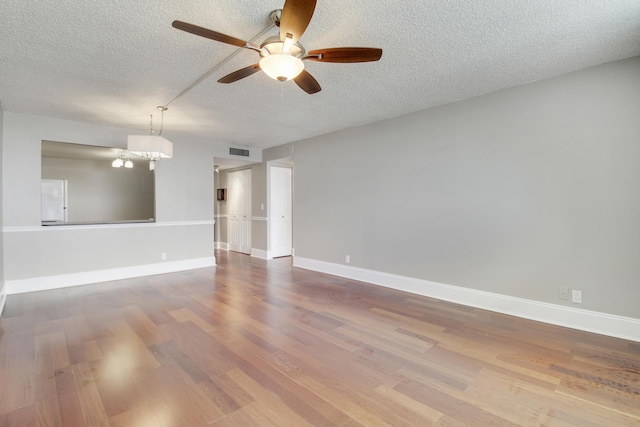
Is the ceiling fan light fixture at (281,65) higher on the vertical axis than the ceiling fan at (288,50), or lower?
lower

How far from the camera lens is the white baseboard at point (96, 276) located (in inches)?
157

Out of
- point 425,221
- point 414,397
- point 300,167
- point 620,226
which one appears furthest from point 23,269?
point 620,226

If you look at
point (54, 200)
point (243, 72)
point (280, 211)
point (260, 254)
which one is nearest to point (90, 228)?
point (54, 200)

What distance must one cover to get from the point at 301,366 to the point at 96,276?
161 inches

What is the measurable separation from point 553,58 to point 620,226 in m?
1.62

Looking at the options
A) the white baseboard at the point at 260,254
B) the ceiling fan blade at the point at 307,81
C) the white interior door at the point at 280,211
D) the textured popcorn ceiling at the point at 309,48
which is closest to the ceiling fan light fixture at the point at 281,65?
the ceiling fan blade at the point at 307,81

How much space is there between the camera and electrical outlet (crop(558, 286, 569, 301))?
9.43ft

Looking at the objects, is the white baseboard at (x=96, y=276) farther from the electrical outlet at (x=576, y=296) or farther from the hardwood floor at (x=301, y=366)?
the electrical outlet at (x=576, y=296)

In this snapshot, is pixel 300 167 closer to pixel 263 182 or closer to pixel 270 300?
pixel 263 182

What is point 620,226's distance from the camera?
262 centimetres

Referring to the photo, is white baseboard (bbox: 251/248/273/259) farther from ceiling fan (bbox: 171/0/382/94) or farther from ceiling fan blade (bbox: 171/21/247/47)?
ceiling fan blade (bbox: 171/21/247/47)

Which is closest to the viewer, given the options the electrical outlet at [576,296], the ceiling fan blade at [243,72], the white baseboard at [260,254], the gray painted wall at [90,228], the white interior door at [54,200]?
the ceiling fan blade at [243,72]

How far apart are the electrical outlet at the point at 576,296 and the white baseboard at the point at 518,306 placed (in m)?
0.09

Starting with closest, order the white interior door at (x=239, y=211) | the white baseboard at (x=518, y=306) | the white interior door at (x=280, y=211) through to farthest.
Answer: the white baseboard at (x=518, y=306)
the white interior door at (x=280, y=211)
the white interior door at (x=239, y=211)
